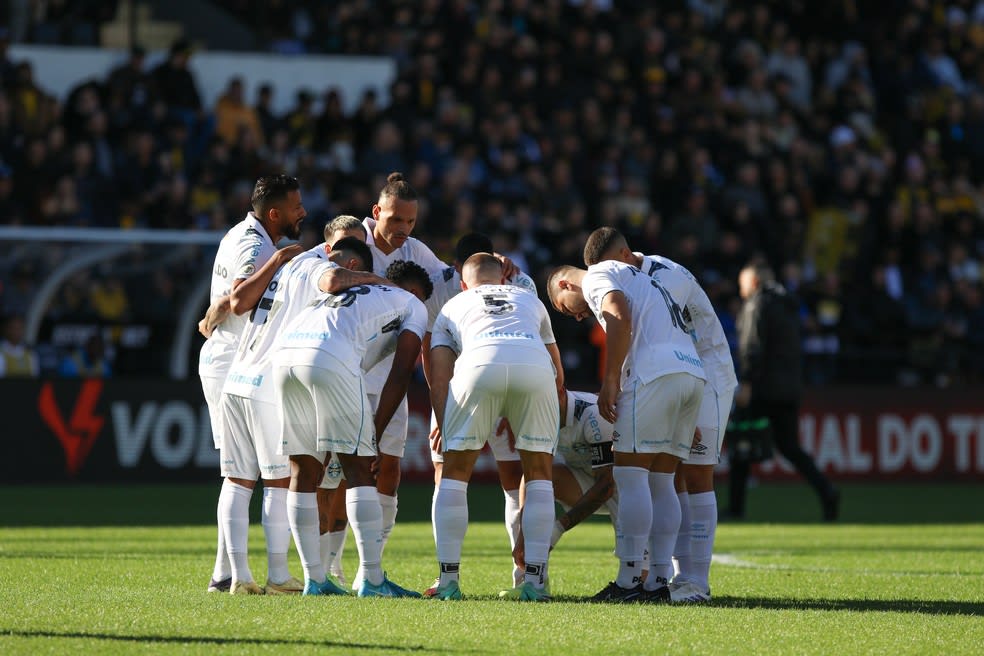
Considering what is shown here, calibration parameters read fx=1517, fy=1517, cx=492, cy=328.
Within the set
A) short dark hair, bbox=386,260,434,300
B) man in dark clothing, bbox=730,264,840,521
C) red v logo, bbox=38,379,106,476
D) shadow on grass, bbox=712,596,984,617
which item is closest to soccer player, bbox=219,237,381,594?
short dark hair, bbox=386,260,434,300

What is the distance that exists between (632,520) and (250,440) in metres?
2.30

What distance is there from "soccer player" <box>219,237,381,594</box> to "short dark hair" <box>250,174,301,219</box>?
1.53 ft

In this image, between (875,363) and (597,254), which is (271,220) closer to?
(597,254)

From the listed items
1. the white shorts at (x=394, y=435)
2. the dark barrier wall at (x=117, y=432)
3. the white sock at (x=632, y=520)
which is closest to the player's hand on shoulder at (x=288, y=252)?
the white shorts at (x=394, y=435)

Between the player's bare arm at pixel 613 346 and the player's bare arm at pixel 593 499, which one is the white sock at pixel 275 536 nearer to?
the player's bare arm at pixel 593 499

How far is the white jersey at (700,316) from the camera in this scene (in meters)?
9.34

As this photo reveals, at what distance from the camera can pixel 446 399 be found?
342 inches

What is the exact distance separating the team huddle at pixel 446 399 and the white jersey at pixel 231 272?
0.04ft

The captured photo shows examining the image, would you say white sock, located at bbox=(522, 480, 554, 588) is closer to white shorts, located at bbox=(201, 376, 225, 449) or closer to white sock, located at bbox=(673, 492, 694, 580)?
white sock, located at bbox=(673, 492, 694, 580)

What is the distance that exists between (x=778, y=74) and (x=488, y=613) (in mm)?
20237

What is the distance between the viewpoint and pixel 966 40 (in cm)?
2866

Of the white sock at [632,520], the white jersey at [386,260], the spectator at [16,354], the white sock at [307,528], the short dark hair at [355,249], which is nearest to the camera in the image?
the white sock at [307,528]

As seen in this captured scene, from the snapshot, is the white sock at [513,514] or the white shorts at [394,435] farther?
the white shorts at [394,435]

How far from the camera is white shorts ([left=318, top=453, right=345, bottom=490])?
9406 mm
